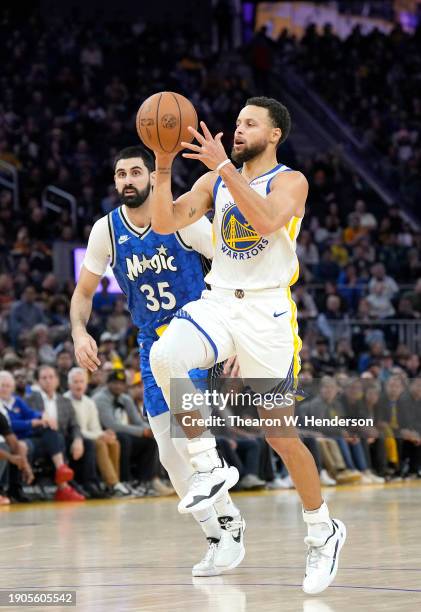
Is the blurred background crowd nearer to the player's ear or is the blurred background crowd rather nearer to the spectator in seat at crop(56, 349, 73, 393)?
the spectator in seat at crop(56, 349, 73, 393)

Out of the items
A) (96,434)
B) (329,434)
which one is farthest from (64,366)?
(329,434)

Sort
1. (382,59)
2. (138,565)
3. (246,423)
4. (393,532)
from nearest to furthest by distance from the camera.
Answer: (138,565)
(393,532)
(246,423)
(382,59)

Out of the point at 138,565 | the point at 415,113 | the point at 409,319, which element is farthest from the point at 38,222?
the point at 138,565

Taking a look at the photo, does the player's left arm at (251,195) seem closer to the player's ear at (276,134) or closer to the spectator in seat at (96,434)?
the player's ear at (276,134)

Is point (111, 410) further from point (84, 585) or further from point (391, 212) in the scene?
point (391, 212)

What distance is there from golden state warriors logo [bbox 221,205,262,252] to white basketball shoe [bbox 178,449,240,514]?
3.63 feet

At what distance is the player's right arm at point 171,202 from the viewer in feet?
21.5

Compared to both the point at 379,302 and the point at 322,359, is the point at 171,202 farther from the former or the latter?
the point at 379,302

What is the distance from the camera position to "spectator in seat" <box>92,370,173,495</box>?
14.2m

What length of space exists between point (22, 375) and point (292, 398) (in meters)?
7.62

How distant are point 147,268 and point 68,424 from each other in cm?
647

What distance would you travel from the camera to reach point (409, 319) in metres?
20.3

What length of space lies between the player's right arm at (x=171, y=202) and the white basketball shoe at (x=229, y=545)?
5.97 ft

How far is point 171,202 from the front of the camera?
21.7 ft
